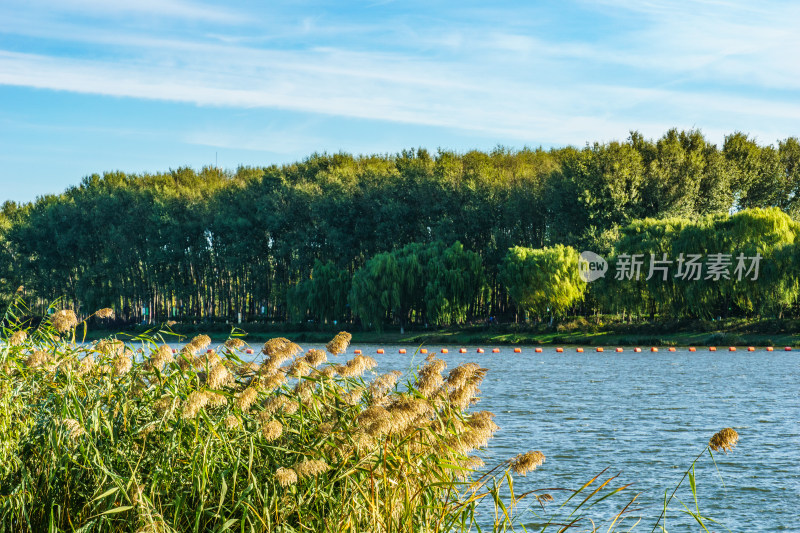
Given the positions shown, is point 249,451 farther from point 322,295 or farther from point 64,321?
point 322,295

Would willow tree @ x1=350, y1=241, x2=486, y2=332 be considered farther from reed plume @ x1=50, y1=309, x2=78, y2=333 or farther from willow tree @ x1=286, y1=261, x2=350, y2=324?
reed plume @ x1=50, y1=309, x2=78, y2=333

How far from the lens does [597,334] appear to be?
53.6 metres

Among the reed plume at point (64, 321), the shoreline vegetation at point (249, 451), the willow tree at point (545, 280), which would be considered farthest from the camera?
the willow tree at point (545, 280)

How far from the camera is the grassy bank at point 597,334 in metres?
48.5

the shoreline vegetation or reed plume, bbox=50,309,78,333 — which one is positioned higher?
reed plume, bbox=50,309,78,333

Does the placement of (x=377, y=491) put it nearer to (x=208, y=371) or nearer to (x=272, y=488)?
(x=272, y=488)

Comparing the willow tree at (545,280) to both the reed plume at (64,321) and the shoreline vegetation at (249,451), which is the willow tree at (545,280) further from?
the reed plume at (64,321)

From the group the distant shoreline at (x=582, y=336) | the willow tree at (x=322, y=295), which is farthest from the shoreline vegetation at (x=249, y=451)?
the willow tree at (x=322, y=295)

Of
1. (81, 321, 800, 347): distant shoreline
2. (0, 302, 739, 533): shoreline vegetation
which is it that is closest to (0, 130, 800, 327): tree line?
(81, 321, 800, 347): distant shoreline

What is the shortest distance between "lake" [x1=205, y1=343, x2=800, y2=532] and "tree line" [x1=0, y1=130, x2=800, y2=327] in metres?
16.6

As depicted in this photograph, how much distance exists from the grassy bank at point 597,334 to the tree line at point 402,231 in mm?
1135

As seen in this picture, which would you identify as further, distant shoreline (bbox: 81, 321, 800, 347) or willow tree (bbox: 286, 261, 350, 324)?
willow tree (bbox: 286, 261, 350, 324)

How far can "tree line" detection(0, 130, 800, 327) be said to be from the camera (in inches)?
2222

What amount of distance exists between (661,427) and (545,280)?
3470 cm
